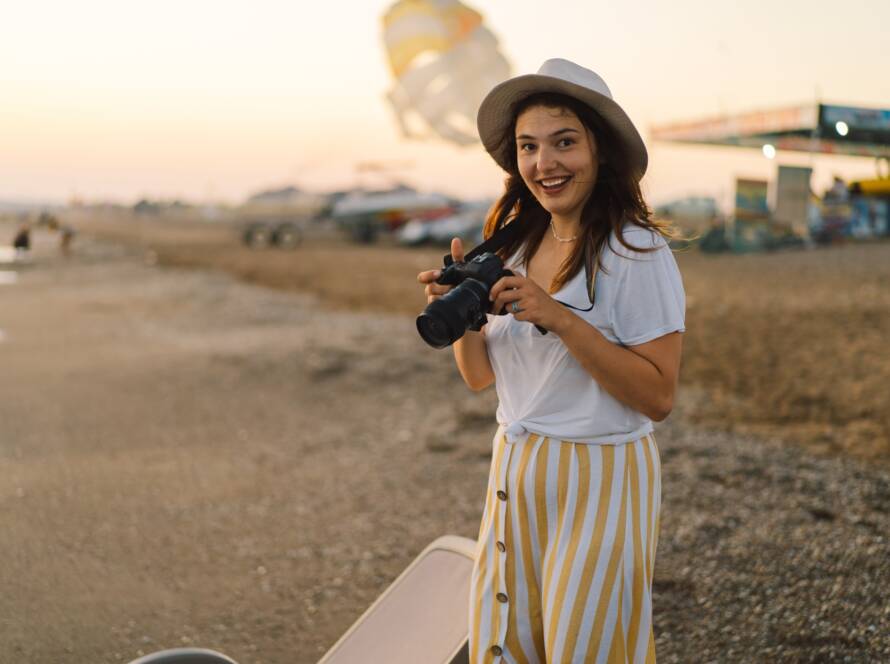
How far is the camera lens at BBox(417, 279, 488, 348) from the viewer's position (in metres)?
1.69

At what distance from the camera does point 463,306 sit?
169cm

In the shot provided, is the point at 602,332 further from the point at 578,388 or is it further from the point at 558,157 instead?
the point at 558,157

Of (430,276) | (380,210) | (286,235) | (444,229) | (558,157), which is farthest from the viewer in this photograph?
(380,210)

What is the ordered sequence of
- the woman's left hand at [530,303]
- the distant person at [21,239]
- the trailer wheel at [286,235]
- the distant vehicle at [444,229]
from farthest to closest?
the trailer wheel at [286,235] < the distant vehicle at [444,229] < the distant person at [21,239] < the woman's left hand at [530,303]

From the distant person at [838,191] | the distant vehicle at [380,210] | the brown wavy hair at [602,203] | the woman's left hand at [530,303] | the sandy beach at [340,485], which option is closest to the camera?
the woman's left hand at [530,303]

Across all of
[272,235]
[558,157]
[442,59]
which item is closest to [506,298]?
[558,157]

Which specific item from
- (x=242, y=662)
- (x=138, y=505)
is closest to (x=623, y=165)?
(x=242, y=662)

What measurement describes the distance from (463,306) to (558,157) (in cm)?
39

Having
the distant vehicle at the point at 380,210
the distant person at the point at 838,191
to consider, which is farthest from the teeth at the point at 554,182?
the distant vehicle at the point at 380,210

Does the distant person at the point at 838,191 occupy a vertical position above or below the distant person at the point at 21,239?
above

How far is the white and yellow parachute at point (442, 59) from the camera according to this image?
36406 millimetres

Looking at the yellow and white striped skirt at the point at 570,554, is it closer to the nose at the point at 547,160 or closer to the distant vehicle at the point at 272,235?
the nose at the point at 547,160

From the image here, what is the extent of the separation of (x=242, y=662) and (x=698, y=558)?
233cm

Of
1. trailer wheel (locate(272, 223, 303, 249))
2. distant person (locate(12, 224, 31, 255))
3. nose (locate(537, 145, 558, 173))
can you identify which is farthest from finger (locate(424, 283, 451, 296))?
trailer wheel (locate(272, 223, 303, 249))
